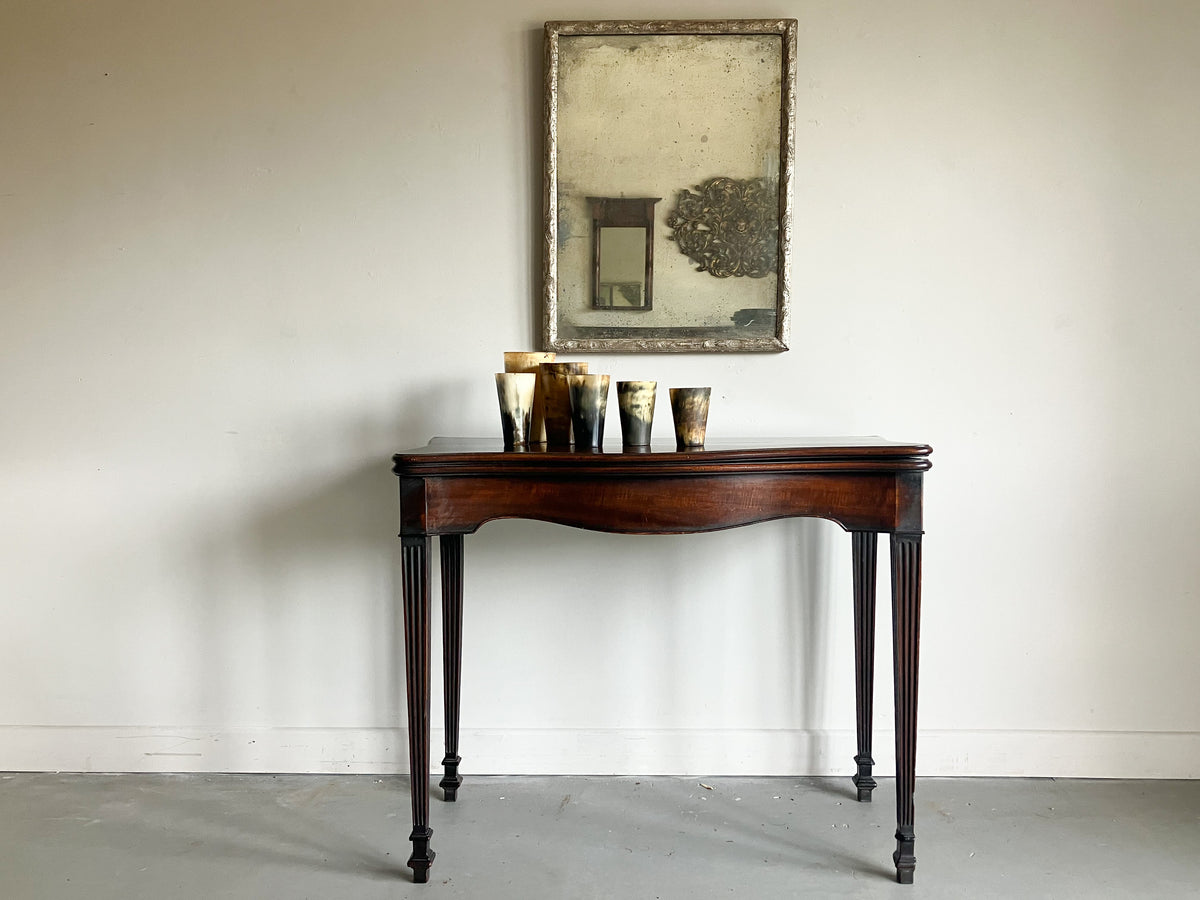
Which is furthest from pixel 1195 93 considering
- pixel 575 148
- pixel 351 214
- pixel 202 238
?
pixel 202 238

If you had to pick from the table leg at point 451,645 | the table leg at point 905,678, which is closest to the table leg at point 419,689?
Answer: the table leg at point 451,645

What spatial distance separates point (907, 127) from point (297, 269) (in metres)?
1.61

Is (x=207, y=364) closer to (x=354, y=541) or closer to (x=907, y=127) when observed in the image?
(x=354, y=541)

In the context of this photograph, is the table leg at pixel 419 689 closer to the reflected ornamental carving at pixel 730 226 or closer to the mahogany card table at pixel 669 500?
the mahogany card table at pixel 669 500

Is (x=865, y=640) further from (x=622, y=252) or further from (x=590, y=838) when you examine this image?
(x=622, y=252)

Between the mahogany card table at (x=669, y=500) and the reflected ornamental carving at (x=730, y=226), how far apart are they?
64cm

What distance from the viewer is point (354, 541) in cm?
242

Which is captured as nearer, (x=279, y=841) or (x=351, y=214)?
(x=279, y=841)

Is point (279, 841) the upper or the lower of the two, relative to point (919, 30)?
lower

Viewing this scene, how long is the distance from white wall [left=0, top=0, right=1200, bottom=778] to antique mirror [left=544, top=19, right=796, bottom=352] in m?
0.07

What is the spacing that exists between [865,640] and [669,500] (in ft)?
2.50

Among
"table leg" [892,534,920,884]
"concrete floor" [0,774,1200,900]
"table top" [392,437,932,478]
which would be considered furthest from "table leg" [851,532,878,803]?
"table top" [392,437,932,478]

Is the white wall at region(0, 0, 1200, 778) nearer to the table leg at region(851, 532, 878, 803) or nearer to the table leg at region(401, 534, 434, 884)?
the table leg at region(851, 532, 878, 803)

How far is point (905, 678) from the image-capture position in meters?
1.90
